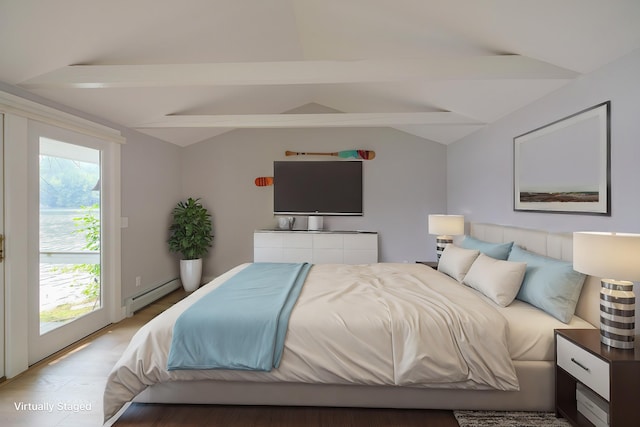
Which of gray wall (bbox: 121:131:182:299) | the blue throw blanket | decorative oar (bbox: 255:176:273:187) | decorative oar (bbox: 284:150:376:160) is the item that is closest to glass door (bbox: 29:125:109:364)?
gray wall (bbox: 121:131:182:299)

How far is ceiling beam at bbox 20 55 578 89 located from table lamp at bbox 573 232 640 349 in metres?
1.37

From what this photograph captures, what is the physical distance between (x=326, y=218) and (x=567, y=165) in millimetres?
3292

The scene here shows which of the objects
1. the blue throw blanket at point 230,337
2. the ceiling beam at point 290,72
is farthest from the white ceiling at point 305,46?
the blue throw blanket at point 230,337

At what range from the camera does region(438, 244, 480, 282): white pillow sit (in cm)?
282

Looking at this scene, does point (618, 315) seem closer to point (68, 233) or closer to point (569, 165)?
point (569, 165)

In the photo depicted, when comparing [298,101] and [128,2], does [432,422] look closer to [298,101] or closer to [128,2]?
[128,2]

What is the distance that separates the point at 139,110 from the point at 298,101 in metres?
2.29

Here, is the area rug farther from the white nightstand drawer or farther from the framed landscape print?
the framed landscape print

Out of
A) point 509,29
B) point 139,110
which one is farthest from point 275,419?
point 139,110

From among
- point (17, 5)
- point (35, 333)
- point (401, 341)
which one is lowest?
point (35, 333)

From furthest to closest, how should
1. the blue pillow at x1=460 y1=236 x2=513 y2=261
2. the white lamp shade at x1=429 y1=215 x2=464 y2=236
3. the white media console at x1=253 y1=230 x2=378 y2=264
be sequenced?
the white media console at x1=253 y1=230 x2=378 y2=264 < the white lamp shade at x1=429 y1=215 x2=464 y2=236 < the blue pillow at x1=460 y1=236 x2=513 y2=261

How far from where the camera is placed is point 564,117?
8.16 ft

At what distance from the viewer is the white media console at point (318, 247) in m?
4.86

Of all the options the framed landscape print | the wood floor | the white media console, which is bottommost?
the wood floor
